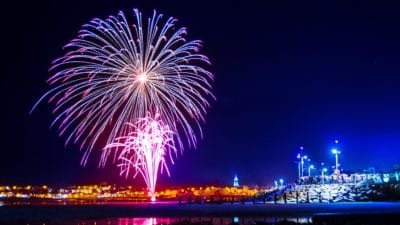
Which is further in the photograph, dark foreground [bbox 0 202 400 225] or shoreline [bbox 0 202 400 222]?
shoreline [bbox 0 202 400 222]

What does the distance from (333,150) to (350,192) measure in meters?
33.6

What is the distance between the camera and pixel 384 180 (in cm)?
7456

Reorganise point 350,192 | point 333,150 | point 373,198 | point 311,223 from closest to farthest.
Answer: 1. point 311,223
2. point 373,198
3. point 350,192
4. point 333,150

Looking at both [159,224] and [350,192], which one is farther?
[350,192]

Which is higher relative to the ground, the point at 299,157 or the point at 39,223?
the point at 299,157

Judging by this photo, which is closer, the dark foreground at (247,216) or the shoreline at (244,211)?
the dark foreground at (247,216)

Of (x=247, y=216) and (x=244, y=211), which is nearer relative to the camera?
(x=247, y=216)

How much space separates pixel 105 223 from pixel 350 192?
4085cm

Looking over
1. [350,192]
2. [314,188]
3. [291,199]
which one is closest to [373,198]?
[350,192]

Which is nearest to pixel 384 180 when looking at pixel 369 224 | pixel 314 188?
pixel 314 188

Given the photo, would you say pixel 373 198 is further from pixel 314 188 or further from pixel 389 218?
pixel 389 218

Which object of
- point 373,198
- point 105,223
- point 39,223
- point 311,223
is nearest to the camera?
point 311,223

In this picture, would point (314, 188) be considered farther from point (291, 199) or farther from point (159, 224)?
point (159, 224)

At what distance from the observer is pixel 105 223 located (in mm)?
33906
